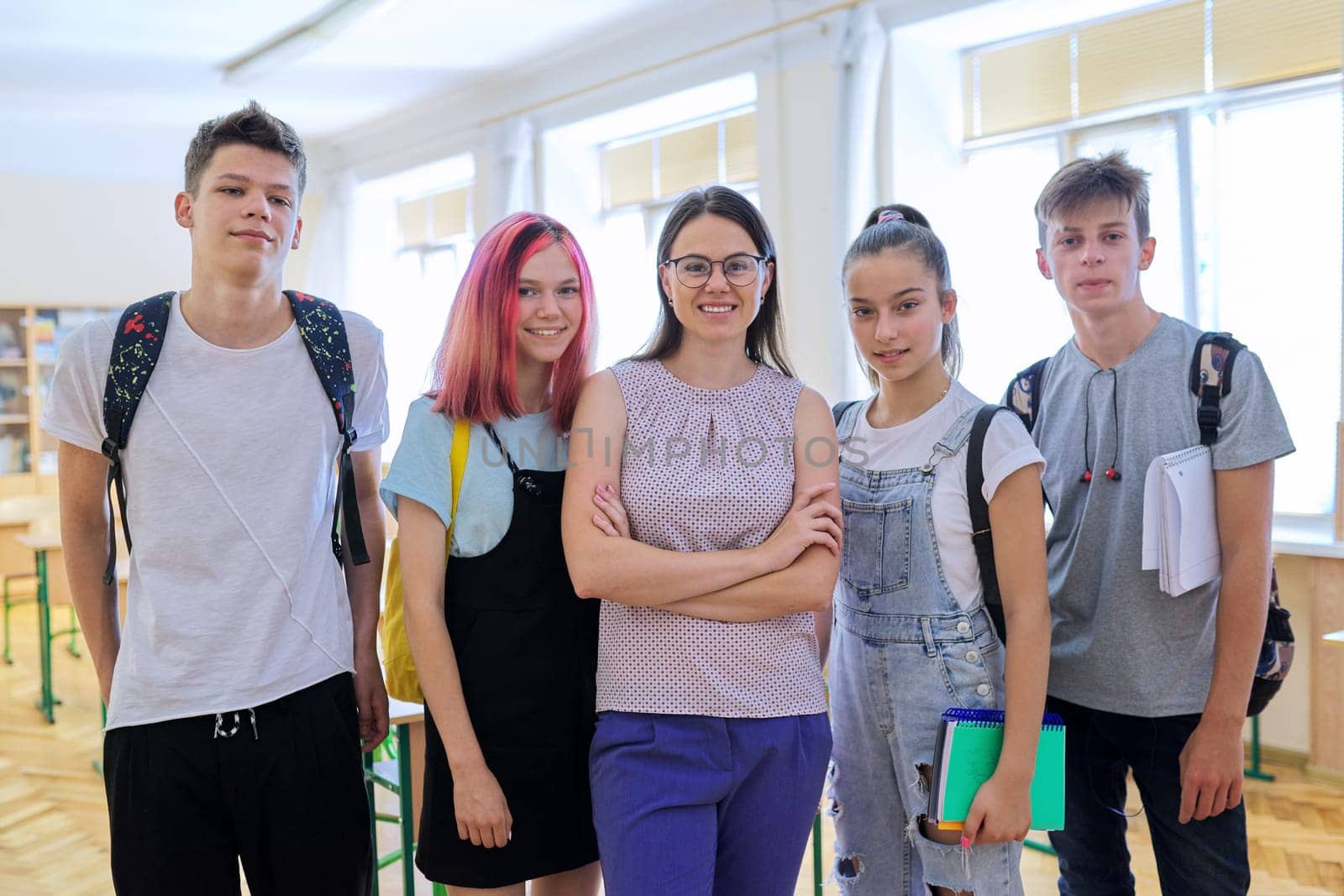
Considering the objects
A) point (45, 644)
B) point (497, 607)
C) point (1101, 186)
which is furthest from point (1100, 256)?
point (45, 644)

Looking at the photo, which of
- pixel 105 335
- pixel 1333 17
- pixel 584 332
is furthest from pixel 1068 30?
pixel 105 335

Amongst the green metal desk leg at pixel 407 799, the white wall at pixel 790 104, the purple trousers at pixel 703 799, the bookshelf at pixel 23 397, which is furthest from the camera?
the bookshelf at pixel 23 397


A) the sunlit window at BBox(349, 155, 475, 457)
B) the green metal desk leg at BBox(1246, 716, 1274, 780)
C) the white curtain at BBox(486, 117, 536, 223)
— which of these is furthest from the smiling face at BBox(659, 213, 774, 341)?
the sunlit window at BBox(349, 155, 475, 457)

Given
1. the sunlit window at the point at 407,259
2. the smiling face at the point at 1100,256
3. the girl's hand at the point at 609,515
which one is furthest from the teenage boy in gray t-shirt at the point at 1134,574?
the sunlit window at the point at 407,259

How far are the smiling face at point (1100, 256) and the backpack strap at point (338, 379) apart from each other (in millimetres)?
1238

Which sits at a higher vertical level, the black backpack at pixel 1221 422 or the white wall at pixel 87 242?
the white wall at pixel 87 242

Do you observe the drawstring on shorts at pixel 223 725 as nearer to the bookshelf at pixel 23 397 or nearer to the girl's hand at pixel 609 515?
the girl's hand at pixel 609 515

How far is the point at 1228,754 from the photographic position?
168cm

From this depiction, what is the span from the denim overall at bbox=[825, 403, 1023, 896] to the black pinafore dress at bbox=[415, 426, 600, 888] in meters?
0.42

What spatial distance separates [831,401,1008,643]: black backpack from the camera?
1.58 m

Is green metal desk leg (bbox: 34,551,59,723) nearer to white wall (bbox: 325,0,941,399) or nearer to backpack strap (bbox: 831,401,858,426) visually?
white wall (bbox: 325,0,941,399)

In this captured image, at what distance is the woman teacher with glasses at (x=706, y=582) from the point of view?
4.82 feet

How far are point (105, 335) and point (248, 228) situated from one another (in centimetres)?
27

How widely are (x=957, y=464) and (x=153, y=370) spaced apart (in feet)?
3.99
